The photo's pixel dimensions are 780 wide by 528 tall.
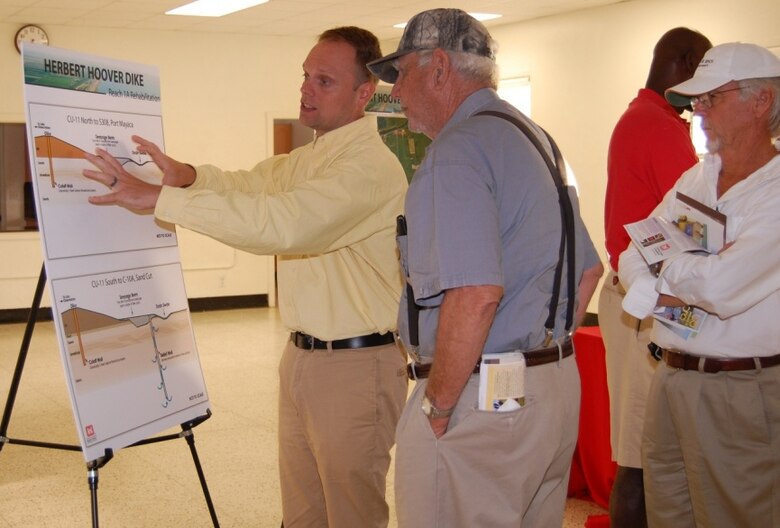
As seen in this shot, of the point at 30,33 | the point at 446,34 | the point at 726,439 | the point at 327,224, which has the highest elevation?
the point at 30,33

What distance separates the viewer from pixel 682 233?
2660mm

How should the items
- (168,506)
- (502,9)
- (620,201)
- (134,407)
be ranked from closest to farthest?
1. (134,407)
2. (620,201)
3. (168,506)
4. (502,9)

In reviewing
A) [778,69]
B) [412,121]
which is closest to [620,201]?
[778,69]

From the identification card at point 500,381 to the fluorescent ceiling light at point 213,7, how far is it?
7864mm

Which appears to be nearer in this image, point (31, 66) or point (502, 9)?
point (31, 66)

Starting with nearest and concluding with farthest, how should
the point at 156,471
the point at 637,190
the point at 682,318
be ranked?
the point at 682,318 < the point at 637,190 < the point at 156,471

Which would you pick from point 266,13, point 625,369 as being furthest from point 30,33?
point 625,369

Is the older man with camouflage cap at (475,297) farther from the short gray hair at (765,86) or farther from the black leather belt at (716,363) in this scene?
the short gray hair at (765,86)

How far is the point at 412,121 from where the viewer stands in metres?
2.19

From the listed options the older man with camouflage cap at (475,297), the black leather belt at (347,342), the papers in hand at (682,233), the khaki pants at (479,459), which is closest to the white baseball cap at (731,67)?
the papers in hand at (682,233)

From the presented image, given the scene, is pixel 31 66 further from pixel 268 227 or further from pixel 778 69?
pixel 778 69

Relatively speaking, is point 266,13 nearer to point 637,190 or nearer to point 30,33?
point 30,33

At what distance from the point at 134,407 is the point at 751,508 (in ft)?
6.03

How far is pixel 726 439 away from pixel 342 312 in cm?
118
